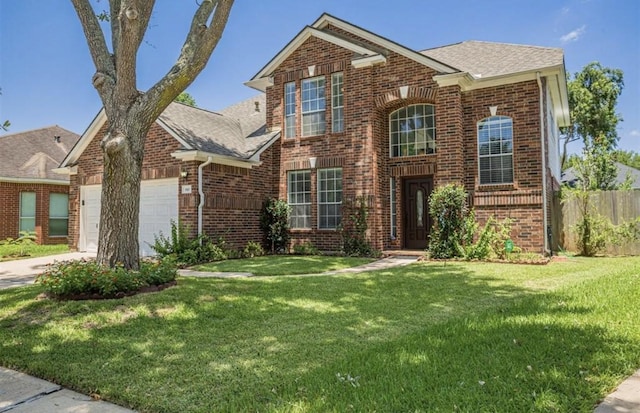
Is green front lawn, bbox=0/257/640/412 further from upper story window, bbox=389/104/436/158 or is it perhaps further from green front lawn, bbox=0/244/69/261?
green front lawn, bbox=0/244/69/261

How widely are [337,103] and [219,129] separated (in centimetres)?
436

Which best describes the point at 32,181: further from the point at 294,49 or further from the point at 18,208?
the point at 294,49

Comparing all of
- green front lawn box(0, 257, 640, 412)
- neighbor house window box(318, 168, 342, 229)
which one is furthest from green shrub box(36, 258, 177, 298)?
neighbor house window box(318, 168, 342, 229)

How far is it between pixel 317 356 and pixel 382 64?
11211 millimetres

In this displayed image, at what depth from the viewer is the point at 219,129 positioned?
15.1 meters

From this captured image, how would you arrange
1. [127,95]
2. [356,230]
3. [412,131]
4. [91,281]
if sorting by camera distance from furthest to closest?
1. [412,131]
2. [356,230]
3. [127,95]
4. [91,281]

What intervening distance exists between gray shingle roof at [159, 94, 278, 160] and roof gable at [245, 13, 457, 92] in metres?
1.76

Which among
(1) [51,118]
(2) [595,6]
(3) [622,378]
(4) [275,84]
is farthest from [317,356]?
(1) [51,118]

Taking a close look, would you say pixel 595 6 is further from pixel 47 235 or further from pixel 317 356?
pixel 47 235

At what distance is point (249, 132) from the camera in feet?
53.6

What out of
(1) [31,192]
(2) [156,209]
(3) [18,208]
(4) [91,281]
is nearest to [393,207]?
(2) [156,209]

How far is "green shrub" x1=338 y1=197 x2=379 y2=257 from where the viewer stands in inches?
505

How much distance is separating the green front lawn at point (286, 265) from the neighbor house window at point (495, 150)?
4.34m

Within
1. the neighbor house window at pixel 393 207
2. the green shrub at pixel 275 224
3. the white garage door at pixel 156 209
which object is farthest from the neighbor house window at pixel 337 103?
the white garage door at pixel 156 209
